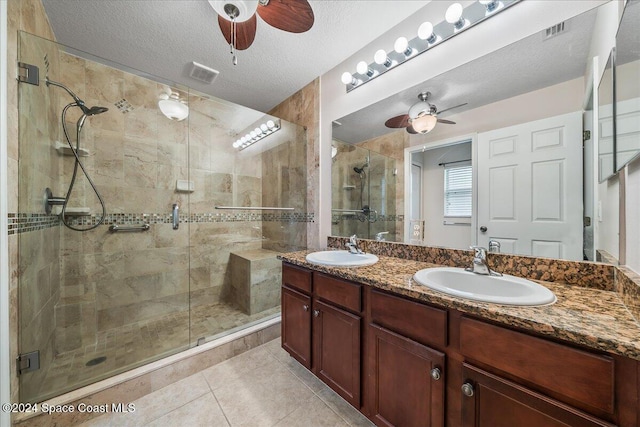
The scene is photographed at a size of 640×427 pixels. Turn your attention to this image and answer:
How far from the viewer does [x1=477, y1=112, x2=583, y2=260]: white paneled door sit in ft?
3.38

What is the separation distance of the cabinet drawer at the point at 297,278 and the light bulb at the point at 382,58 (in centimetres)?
155

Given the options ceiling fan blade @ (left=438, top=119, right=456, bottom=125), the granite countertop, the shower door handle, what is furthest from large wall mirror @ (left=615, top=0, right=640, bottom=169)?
the shower door handle

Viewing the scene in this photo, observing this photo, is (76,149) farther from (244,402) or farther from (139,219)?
(244,402)

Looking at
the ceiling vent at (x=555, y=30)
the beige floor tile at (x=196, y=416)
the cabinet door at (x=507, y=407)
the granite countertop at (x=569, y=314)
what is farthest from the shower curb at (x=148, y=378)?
the ceiling vent at (x=555, y=30)

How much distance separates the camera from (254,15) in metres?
1.32

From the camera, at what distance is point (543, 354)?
2.13 feet

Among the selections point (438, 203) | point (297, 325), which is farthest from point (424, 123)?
point (297, 325)

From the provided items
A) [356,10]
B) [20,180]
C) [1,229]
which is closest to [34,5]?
[20,180]

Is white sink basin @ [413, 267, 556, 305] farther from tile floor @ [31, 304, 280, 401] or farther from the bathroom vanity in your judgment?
tile floor @ [31, 304, 280, 401]

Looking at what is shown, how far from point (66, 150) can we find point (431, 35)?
2720 millimetres

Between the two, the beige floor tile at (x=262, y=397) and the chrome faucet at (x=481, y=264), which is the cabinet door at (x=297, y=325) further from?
the chrome faucet at (x=481, y=264)

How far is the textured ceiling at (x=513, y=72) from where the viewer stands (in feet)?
3.34

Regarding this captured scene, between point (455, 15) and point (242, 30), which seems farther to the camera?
point (242, 30)

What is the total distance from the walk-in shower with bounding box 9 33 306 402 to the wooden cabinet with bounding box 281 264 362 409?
0.74 meters
